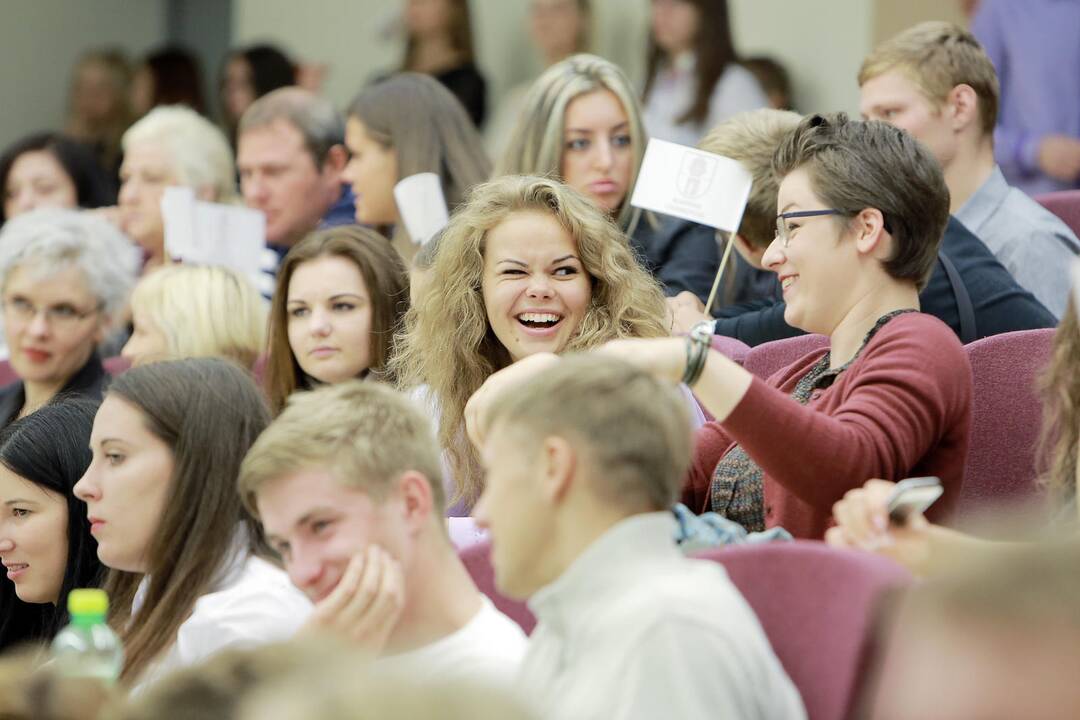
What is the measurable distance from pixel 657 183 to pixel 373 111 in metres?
1.38

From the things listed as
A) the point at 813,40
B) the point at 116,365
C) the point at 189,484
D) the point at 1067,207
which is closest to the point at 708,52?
the point at 813,40

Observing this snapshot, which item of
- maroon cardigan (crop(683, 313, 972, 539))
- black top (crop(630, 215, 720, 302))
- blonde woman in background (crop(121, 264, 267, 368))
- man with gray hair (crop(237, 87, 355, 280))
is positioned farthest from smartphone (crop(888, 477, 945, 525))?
man with gray hair (crop(237, 87, 355, 280))

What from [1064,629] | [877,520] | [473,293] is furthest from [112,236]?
[1064,629]

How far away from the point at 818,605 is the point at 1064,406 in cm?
81

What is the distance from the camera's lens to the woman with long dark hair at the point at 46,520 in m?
3.03

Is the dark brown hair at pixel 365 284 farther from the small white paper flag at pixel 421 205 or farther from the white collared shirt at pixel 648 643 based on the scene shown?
the white collared shirt at pixel 648 643

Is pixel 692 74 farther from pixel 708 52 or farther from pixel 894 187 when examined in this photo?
pixel 894 187

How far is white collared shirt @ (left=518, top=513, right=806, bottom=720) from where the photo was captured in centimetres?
172

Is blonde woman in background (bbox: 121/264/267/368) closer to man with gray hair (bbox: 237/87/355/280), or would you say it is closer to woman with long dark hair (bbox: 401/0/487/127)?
man with gray hair (bbox: 237/87/355/280)

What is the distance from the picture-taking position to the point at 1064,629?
1.28 m

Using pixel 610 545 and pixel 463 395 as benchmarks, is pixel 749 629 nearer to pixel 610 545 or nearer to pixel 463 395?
pixel 610 545

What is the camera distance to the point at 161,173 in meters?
5.49

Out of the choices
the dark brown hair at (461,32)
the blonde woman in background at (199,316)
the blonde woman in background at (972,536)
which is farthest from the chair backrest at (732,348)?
the dark brown hair at (461,32)

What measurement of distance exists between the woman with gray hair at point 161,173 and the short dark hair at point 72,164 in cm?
36
